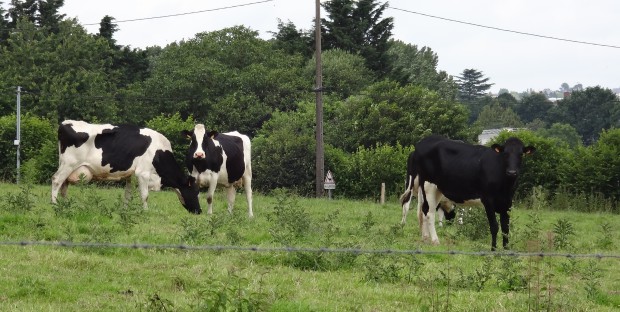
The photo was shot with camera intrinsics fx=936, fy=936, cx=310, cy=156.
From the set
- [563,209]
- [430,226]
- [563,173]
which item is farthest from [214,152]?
[563,173]

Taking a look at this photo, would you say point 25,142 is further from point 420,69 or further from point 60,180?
point 420,69

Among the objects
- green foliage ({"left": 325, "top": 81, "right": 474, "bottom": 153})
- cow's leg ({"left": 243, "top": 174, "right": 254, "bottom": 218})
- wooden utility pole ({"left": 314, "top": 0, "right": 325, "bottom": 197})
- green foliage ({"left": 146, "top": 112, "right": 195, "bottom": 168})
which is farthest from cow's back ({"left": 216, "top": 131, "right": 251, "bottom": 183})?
green foliage ({"left": 325, "top": 81, "right": 474, "bottom": 153})

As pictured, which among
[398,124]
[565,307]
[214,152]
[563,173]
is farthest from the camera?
[398,124]

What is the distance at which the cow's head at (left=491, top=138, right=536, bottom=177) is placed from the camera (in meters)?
16.2

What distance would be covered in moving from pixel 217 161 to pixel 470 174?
647cm

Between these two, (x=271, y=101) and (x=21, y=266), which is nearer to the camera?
(x=21, y=266)

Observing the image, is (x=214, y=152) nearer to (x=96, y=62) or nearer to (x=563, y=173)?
(x=563, y=173)

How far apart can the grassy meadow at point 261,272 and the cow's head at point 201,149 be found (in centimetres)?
326

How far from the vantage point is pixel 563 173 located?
126ft

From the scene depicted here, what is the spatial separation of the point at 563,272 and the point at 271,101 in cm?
5006

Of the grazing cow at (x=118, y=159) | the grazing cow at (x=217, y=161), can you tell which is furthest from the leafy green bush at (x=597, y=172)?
the grazing cow at (x=118, y=159)

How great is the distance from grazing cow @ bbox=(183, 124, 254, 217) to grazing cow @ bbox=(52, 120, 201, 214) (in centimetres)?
36

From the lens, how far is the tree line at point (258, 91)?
133 ft

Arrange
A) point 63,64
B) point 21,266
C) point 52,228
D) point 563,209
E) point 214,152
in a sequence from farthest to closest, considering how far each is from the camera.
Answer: point 63,64 → point 563,209 → point 214,152 → point 52,228 → point 21,266
